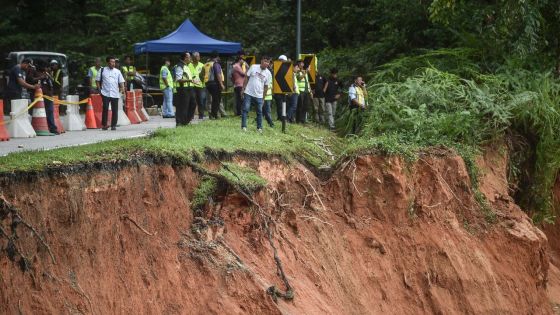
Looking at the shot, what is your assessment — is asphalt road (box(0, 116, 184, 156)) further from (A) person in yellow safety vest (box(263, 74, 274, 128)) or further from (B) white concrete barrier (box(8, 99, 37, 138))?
(A) person in yellow safety vest (box(263, 74, 274, 128))

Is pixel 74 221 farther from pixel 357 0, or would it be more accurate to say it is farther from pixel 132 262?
pixel 357 0

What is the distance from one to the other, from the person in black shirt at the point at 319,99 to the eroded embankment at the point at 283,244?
808cm

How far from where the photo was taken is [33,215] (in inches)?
437

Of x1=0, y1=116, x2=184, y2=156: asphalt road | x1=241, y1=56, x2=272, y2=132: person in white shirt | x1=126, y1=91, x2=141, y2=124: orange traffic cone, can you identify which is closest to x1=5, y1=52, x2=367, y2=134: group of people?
x1=241, y1=56, x2=272, y2=132: person in white shirt

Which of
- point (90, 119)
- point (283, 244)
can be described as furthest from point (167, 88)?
point (283, 244)

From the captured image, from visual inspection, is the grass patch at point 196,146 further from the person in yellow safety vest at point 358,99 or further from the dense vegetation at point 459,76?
the person in yellow safety vest at point 358,99

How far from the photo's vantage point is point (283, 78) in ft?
70.7

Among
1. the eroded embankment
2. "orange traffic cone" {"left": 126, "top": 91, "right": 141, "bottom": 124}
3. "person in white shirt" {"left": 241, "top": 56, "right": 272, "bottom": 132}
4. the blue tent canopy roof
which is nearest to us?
the eroded embankment

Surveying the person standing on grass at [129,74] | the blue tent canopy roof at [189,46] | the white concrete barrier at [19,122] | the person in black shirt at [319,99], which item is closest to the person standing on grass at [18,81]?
the white concrete barrier at [19,122]

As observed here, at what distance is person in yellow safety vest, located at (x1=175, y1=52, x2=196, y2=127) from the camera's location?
21.4 m

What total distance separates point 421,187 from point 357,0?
58.6 feet

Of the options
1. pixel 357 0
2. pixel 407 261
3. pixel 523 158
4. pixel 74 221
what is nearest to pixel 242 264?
pixel 74 221

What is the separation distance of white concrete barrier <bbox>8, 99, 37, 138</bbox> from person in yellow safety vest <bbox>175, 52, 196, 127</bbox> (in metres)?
3.18

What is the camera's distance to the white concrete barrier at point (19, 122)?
2098 cm
